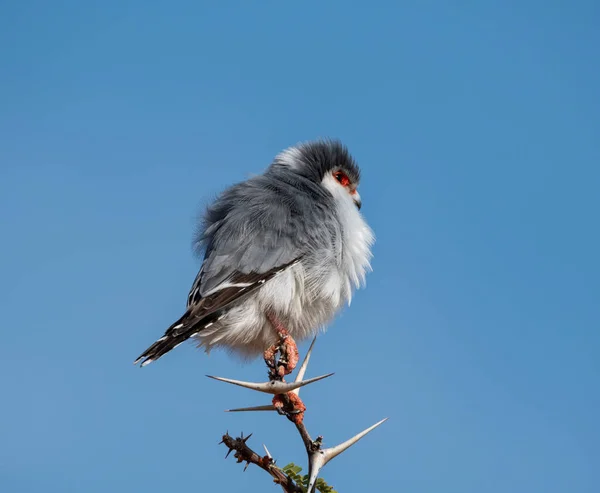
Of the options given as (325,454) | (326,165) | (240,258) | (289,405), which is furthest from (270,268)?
(325,454)

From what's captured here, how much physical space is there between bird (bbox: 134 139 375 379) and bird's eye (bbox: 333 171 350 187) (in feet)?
1.89

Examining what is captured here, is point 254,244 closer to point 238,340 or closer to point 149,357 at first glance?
point 238,340

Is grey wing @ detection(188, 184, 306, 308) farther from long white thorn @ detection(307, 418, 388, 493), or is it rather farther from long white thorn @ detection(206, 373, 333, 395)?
long white thorn @ detection(307, 418, 388, 493)

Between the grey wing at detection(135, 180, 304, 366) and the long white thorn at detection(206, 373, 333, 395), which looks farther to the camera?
the grey wing at detection(135, 180, 304, 366)

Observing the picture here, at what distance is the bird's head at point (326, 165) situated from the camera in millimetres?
5665

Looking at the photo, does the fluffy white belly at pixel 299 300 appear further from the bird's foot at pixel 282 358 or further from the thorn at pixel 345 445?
the thorn at pixel 345 445

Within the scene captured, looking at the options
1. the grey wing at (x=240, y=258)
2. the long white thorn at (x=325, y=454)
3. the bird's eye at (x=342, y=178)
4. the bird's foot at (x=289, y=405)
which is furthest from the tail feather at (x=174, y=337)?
the bird's eye at (x=342, y=178)

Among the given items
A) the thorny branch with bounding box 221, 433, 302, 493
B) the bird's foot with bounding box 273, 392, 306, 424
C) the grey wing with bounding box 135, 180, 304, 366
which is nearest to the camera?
the thorny branch with bounding box 221, 433, 302, 493

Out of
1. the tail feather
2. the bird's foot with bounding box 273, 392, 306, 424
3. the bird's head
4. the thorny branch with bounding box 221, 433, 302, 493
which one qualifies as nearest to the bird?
the tail feather

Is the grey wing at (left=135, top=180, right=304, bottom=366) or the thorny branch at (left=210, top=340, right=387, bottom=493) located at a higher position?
the grey wing at (left=135, top=180, right=304, bottom=366)

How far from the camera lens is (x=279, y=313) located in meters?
4.73

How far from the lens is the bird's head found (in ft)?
18.6

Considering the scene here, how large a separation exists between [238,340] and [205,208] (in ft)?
3.85

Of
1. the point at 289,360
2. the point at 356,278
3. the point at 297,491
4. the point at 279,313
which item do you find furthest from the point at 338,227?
the point at 297,491
